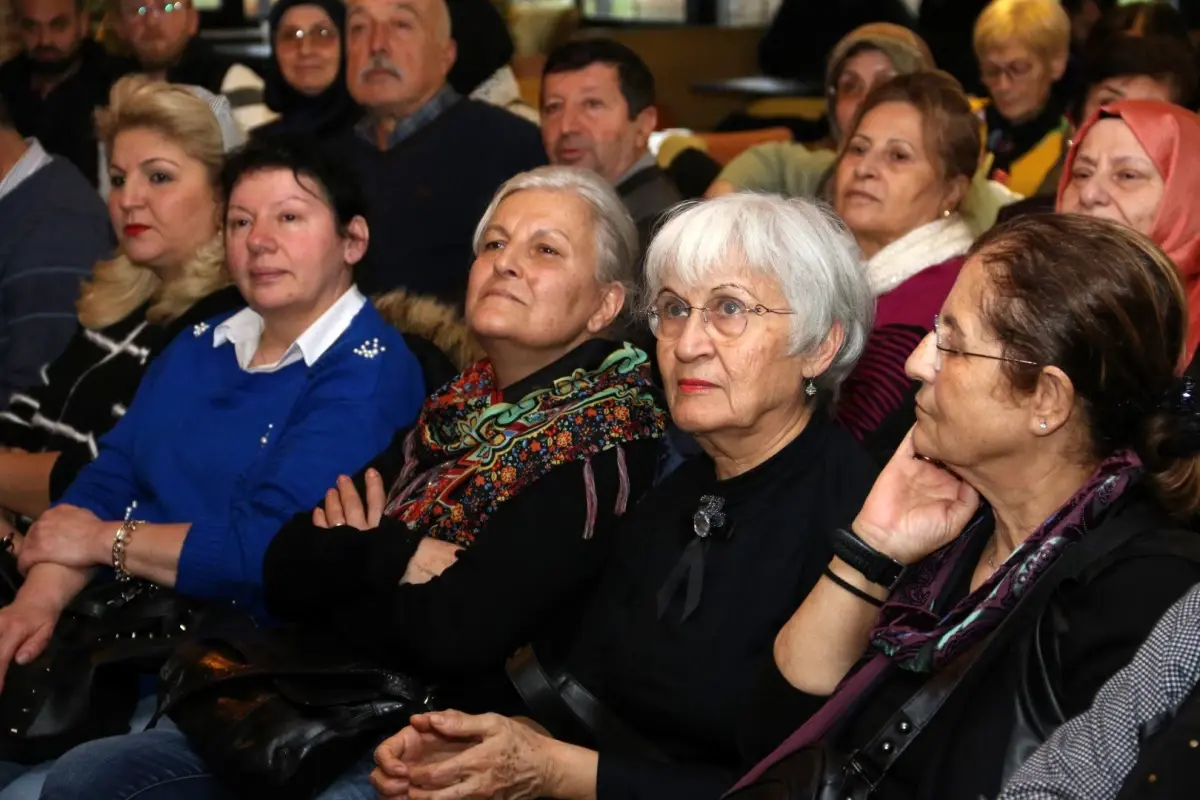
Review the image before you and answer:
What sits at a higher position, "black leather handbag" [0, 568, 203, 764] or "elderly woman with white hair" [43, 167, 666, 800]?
"elderly woman with white hair" [43, 167, 666, 800]

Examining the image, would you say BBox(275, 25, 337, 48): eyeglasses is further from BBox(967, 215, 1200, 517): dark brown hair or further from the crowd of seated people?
BBox(967, 215, 1200, 517): dark brown hair

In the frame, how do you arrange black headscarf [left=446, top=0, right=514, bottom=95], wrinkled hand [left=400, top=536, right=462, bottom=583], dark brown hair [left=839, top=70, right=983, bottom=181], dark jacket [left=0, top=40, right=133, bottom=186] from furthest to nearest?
dark jacket [left=0, top=40, right=133, bottom=186] < black headscarf [left=446, top=0, right=514, bottom=95] < dark brown hair [left=839, top=70, right=983, bottom=181] < wrinkled hand [left=400, top=536, right=462, bottom=583]

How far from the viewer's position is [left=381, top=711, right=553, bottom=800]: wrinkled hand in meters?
2.10

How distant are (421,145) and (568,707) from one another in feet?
7.40

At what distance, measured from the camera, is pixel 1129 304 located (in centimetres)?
173

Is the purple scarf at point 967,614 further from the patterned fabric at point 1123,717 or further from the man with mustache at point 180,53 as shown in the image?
the man with mustache at point 180,53

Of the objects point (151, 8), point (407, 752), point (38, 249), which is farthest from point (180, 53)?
point (407, 752)

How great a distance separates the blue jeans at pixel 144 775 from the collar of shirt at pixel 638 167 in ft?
6.54

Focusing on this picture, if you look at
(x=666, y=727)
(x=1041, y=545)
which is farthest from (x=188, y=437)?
(x=1041, y=545)

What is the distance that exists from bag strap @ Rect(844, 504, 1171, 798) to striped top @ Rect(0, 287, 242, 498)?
1942 millimetres

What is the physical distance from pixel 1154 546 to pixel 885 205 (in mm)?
1640

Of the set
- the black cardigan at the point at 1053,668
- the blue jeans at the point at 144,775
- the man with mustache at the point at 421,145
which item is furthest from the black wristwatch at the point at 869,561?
the man with mustache at the point at 421,145

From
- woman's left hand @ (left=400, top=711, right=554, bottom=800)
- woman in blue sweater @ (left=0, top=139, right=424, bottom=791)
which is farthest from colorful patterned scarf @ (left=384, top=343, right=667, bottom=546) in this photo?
woman's left hand @ (left=400, top=711, right=554, bottom=800)

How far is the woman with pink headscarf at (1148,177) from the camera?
8.95ft
